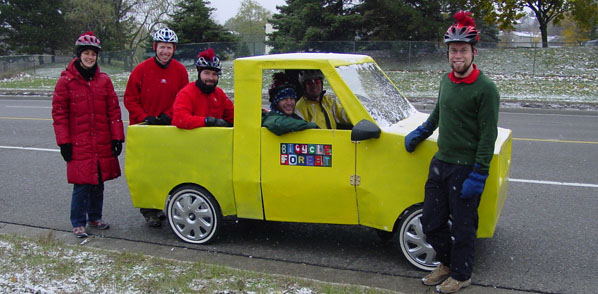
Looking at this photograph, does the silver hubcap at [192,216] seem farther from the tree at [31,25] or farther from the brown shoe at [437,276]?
Answer: the tree at [31,25]

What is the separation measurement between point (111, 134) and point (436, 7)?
28363 millimetres

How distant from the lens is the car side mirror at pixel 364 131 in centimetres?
441

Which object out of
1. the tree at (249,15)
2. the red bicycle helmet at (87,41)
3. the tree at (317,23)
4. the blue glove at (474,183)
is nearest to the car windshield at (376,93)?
the blue glove at (474,183)

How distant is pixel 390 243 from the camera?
17.2ft

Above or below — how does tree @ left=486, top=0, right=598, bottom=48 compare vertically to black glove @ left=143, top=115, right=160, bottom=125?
above

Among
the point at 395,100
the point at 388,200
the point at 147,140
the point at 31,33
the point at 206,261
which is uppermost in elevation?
the point at 31,33

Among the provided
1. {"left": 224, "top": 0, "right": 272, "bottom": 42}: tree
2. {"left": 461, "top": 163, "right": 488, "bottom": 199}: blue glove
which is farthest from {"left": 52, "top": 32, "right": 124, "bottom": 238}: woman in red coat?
{"left": 224, "top": 0, "right": 272, "bottom": 42}: tree

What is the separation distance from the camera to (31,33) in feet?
148

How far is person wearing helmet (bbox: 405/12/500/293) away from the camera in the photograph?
12.7 ft

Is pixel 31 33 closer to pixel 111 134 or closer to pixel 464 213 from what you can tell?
pixel 111 134

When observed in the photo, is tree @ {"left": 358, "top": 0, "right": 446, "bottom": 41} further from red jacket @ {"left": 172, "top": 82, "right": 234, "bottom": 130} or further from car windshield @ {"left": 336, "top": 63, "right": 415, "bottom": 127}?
red jacket @ {"left": 172, "top": 82, "right": 234, "bottom": 130}

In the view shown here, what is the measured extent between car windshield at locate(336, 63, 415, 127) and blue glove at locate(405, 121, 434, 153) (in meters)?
0.35

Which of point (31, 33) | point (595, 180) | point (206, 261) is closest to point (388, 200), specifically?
point (206, 261)

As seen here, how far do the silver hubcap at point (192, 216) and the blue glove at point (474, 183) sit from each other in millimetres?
2287
